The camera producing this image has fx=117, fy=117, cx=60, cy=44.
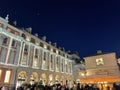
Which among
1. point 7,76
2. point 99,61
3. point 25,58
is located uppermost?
point 25,58

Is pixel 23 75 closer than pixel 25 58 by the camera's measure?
Yes

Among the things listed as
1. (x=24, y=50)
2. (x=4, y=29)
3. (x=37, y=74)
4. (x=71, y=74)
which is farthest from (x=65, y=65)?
(x=4, y=29)

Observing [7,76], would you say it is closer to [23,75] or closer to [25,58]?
[23,75]

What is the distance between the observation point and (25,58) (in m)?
32.2

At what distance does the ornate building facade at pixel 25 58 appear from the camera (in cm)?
2728

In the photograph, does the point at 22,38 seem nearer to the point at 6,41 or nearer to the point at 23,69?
the point at 6,41

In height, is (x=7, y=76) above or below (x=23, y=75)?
below

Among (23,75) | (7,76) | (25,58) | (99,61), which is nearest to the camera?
(99,61)

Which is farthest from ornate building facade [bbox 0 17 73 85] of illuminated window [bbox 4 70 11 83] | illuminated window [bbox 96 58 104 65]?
illuminated window [bbox 96 58 104 65]

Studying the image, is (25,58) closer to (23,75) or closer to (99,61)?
(23,75)

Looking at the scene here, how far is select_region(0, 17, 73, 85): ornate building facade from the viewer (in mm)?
27281

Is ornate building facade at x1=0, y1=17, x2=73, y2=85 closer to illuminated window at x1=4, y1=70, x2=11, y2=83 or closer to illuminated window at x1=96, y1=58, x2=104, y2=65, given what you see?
illuminated window at x1=4, y1=70, x2=11, y2=83

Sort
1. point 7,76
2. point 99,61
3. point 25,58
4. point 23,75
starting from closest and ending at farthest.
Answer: point 99,61 < point 7,76 < point 23,75 < point 25,58

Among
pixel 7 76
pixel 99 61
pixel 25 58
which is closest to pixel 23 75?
pixel 25 58
